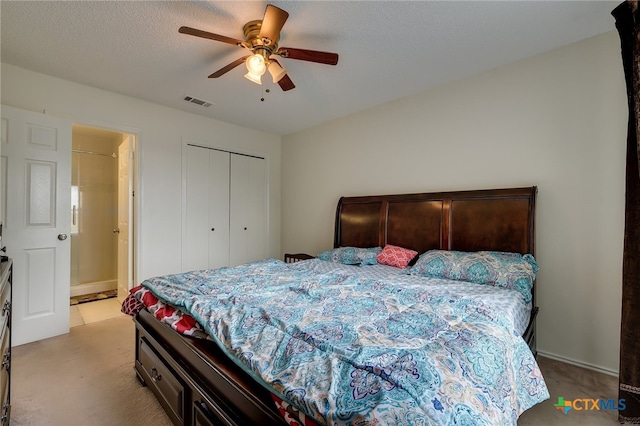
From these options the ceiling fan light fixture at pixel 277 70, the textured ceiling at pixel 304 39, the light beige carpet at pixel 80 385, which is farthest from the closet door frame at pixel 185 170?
the ceiling fan light fixture at pixel 277 70

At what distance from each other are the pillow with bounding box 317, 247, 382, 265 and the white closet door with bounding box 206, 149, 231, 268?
5.69 feet

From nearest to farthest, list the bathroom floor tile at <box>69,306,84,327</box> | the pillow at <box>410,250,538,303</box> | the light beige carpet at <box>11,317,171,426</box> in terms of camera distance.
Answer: the light beige carpet at <box>11,317,171,426</box> → the pillow at <box>410,250,538,303</box> → the bathroom floor tile at <box>69,306,84,327</box>

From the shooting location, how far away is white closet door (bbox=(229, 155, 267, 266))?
178 inches

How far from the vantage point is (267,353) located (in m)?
1.16

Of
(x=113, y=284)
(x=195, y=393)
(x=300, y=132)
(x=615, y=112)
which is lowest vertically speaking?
(x=113, y=284)

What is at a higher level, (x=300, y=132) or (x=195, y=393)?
(x=300, y=132)

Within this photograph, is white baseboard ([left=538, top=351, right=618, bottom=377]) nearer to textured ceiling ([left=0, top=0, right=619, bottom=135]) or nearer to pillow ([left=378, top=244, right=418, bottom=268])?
pillow ([left=378, top=244, right=418, bottom=268])

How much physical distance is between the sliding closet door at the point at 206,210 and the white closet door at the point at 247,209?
0.12 m

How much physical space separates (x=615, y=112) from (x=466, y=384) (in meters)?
2.51

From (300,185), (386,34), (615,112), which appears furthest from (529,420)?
(300,185)

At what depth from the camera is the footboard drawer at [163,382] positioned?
1.55 meters

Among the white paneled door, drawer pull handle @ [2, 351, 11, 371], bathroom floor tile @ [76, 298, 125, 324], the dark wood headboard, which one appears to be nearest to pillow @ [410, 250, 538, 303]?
the dark wood headboard

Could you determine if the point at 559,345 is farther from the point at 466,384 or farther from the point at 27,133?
the point at 27,133

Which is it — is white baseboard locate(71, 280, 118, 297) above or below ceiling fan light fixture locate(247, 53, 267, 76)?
below
